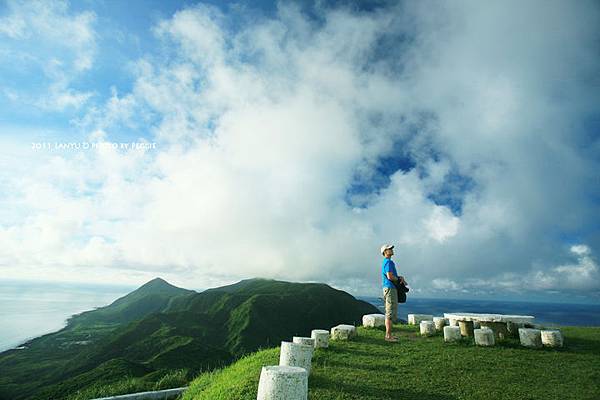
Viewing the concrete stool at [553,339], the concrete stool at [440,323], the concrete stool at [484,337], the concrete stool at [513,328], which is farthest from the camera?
the concrete stool at [440,323]

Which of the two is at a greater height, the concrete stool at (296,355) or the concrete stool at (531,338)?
the concrete stool at (531,338)

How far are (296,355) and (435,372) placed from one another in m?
4.39

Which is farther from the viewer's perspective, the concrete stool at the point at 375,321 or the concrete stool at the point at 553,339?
the concrete stool at the point at 375,321

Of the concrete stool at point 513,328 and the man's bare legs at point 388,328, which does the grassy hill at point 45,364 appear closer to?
the man's bare legs at point 388,328

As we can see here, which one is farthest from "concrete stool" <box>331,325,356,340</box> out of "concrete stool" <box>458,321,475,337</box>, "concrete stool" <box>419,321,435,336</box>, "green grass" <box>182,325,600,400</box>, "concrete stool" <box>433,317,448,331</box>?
"concrete stool" <box>458,321,475,337</box>

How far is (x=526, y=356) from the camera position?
532 inches

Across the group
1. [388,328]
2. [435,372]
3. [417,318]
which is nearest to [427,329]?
[388,328]

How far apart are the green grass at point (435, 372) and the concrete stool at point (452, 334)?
372 millimetres

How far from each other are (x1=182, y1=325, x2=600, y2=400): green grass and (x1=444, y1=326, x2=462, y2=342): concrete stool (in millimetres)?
372

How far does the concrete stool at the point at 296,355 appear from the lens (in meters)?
12.0

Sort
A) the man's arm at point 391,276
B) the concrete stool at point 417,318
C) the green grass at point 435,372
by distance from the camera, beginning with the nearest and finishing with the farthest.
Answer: the green grass at point 435,372
the man's arm at point 391,276
the concrete stool at point 417,318

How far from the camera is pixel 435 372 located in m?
11.9

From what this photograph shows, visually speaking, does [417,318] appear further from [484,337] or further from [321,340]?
[321,340]

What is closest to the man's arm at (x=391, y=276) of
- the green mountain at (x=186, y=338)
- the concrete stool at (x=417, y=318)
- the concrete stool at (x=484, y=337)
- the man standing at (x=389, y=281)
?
the man standing at (x=389, y=281)
